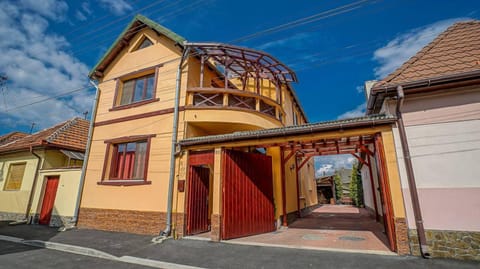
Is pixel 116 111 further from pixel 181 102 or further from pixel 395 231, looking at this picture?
pixel 395 231

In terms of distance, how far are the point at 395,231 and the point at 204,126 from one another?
719 cm

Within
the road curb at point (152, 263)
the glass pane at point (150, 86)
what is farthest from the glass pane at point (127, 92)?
the road curb at point (152, 263)

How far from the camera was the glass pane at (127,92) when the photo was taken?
10.8 metres

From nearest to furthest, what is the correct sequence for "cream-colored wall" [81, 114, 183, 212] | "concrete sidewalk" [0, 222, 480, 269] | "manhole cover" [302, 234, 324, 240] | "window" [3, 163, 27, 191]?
"concrete sidewalk" [0, 222, 480, 269]
"manhole cover" [302, 234, 324, 240]
"cream-colored wall" [81, 114, 183, 212]
"window" [3, 163, 27, 191]

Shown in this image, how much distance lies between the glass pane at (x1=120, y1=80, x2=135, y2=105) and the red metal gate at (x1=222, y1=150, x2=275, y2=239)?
6.21m

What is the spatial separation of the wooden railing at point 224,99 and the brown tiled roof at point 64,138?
801 centimetres

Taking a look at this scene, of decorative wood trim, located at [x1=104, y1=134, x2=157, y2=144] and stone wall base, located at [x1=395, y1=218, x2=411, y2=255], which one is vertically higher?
decorative wood trim, located at [x1=104, y1=134, x2=157, y2=144]

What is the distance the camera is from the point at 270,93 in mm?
12398

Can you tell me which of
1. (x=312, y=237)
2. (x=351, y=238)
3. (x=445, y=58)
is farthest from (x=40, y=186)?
(x=445, y=58)

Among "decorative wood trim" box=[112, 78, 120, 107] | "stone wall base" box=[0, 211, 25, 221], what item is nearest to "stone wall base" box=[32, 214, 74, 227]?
"stone wall base" box=[0, 211, 25, 221]

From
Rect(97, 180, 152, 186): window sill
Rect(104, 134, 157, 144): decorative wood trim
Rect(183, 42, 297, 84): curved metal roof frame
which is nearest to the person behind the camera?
Rect(97, 180, 152, 186): window sill

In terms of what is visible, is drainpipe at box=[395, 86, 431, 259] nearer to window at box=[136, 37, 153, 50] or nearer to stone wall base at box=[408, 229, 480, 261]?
stone wall base at box=[408, 229, 480, 261]

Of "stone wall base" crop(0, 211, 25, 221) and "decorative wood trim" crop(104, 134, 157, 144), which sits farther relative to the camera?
"stone wall base" crop(0, 211, 25, 221)

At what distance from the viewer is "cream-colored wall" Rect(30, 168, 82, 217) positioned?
10.0 m
